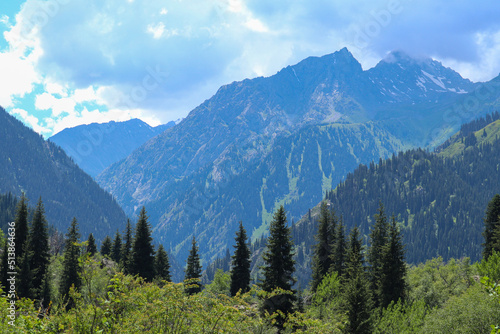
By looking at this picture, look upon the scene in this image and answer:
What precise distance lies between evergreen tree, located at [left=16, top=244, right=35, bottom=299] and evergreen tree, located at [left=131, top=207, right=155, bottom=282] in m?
14.4

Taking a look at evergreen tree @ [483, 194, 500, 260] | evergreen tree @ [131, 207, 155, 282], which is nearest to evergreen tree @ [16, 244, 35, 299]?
evergreen tree @ [131, 207, 155, 282]

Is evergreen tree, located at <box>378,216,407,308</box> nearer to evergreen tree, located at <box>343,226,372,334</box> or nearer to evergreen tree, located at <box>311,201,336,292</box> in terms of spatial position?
evergreen tree, located at <box>311,201,336,292</box>

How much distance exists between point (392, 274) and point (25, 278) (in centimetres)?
5149

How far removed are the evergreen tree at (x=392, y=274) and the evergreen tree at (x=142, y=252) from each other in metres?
35.2

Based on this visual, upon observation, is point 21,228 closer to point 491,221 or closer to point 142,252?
point 142,252

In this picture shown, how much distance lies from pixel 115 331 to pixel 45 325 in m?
2.64

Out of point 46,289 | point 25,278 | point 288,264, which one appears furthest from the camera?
point 46,289

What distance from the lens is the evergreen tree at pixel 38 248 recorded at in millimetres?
59219

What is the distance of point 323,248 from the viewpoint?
2628 inches

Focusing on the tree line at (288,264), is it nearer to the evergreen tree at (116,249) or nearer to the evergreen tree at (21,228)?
the evergreen tree at (21,228)

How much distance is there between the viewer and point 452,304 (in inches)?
1655

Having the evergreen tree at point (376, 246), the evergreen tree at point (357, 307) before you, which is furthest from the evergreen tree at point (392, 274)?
the evergreen tree at point (357, 307)

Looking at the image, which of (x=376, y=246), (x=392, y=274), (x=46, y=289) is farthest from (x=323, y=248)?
(x=46, y=289)

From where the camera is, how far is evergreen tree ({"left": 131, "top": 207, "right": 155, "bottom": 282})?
61.2 metres
